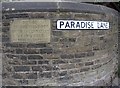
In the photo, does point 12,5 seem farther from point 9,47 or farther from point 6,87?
point 6,87

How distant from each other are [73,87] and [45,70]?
0.71 m

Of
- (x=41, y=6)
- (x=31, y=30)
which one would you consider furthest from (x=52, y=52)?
(x=41, y=6)

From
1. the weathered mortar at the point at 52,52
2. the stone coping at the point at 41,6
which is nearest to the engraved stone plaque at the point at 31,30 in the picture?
the weathered mortar at the point at 52,52

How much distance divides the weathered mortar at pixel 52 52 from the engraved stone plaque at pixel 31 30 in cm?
8

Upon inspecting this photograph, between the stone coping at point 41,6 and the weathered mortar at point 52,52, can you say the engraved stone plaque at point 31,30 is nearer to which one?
the weathered mortar at point 52,52

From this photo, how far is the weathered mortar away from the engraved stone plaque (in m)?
0.08

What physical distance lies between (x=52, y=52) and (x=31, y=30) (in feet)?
1.96

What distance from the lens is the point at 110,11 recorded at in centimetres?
673

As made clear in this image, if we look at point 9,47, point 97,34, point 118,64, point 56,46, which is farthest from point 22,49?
point 118,64

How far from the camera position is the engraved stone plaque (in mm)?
5531

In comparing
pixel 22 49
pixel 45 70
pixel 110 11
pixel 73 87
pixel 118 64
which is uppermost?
pixel 110 11

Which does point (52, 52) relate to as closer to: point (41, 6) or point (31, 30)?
point (31, 30)

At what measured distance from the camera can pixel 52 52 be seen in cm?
564

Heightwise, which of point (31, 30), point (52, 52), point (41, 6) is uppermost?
point (41, 6)
